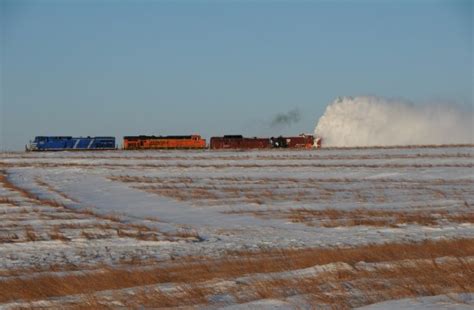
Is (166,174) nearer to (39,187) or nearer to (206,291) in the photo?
(39,187)

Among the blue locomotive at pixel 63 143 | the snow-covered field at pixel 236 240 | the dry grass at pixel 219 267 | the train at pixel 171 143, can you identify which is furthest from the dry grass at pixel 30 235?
the blue locomotive at pixel 63 143

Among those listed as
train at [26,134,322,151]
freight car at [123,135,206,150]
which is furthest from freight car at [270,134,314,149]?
freight car at [123,135,206,150]

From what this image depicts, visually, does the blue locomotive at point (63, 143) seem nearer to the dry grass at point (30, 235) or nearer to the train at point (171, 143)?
the train at point (171, 143)

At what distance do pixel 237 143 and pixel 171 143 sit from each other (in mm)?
9200

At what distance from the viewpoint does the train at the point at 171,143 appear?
4343 inches

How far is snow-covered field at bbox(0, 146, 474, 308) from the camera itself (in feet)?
37.9

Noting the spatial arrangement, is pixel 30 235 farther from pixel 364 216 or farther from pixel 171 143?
pixel 171 143

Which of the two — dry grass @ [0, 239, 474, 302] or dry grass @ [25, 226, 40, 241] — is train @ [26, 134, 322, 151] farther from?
dry grass @ [0, 239, 474, 302]

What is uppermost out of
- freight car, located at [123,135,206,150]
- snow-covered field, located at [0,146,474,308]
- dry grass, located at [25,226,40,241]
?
freight car, located at [123,135,206,150]

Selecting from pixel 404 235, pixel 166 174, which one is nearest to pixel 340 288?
pixel 404 235

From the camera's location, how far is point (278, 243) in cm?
1881

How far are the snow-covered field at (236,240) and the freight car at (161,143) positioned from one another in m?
65.6

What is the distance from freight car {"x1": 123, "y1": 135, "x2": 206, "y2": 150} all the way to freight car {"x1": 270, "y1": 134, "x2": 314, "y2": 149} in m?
10.5

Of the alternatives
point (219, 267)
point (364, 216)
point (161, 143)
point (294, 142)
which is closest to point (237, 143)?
point (294, 142)
